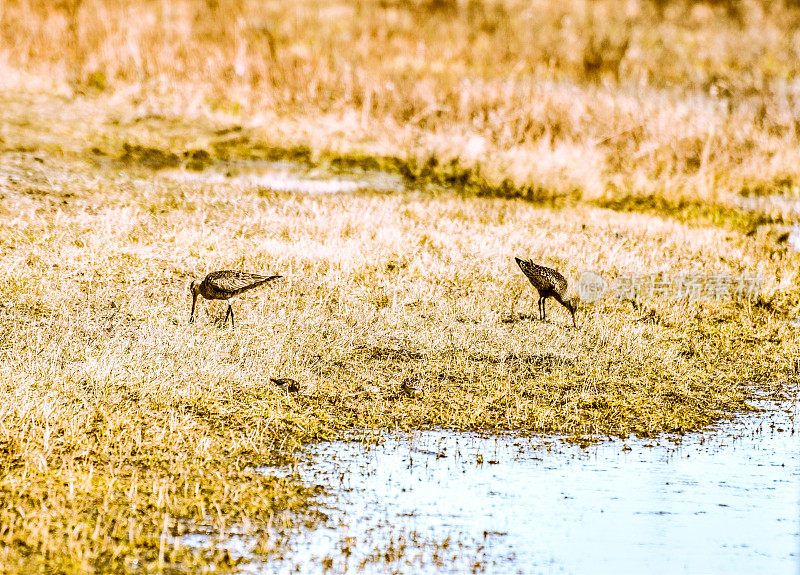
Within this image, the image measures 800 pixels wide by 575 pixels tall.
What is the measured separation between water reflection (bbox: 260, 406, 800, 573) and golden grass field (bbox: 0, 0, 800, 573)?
330 mm

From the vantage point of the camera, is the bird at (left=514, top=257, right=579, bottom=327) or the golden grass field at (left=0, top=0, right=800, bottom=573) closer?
the golden grass field at (left=0, top=0, right=800, bottom=573)

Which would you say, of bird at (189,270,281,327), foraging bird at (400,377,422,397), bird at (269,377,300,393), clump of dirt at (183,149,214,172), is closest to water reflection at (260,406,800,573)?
foraging bird at (400,377,422,397)

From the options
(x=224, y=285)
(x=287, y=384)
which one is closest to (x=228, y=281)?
(x=224, y=285)

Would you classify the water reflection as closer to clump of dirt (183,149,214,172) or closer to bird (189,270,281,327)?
bird (189,270,281,327)

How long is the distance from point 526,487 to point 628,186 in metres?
14.3

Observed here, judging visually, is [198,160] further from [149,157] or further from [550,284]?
[550,284]

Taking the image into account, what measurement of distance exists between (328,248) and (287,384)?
197 inches

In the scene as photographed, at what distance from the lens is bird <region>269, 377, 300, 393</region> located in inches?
333

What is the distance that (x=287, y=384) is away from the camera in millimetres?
8547

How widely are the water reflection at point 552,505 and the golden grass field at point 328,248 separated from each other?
1.08ft

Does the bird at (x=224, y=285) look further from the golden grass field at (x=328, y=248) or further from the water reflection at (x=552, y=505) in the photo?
the water reflection at (x=552, y=505)

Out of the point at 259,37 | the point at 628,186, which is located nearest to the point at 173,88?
the point at 259,37

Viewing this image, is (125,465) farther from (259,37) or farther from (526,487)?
(259,37)

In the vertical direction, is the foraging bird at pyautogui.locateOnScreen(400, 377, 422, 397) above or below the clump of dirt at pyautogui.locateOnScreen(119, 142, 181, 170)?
above
